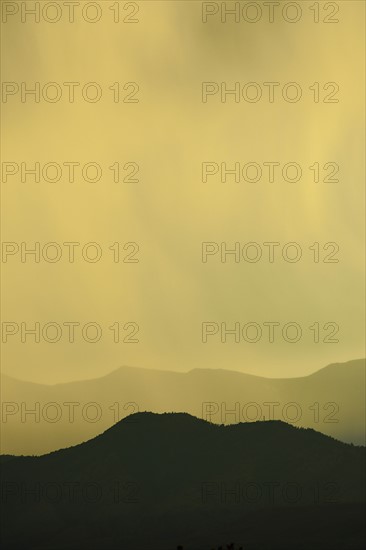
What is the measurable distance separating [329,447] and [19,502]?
6144mm

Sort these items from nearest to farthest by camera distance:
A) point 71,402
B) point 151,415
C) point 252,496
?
point 71,402 → point 151,415 → point 252,496

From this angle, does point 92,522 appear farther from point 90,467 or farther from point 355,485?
point 355,485

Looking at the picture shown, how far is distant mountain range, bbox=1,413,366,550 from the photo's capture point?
18.5m

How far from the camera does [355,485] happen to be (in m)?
20.4

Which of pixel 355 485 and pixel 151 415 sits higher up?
pixel 151 415

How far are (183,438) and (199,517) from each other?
2.01 m

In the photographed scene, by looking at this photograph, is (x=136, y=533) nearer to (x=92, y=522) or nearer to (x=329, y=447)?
(x=92, y=522)

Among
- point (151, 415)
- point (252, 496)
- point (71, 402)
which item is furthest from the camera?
point (252, 496)

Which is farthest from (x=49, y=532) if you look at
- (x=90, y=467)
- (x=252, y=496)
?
(x=252, y=496)

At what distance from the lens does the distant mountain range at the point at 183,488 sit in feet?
60.7

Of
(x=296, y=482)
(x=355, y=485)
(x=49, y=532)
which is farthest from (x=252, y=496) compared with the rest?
(x=49, y=532)

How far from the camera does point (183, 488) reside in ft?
60.6

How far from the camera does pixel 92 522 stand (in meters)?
18.6

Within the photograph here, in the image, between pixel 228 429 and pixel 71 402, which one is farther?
pixel 228 429
